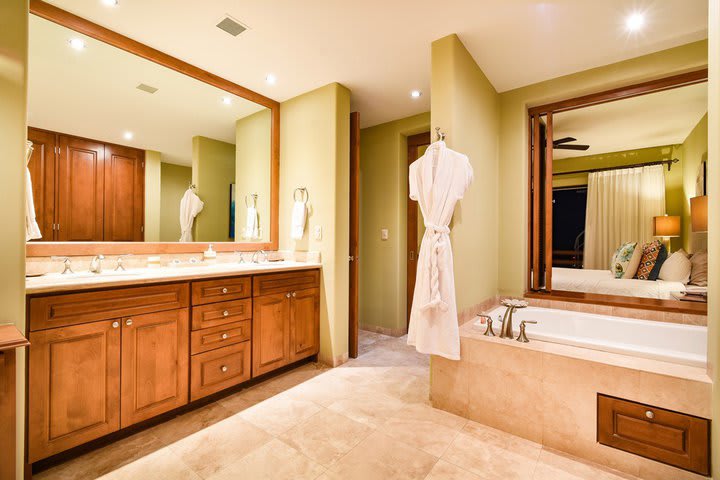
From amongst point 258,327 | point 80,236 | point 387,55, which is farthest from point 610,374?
point 80,236

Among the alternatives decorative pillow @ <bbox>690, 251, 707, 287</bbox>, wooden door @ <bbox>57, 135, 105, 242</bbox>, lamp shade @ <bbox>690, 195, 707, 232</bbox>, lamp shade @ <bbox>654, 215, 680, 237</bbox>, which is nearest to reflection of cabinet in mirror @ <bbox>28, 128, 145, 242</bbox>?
wooden door @ <bbox>57, 135, 105, 242</bbox>

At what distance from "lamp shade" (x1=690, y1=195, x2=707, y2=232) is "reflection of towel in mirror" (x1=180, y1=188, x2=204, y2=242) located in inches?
162

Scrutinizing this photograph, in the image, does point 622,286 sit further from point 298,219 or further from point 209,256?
point 209,256

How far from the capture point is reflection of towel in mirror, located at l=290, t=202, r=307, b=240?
2879mm

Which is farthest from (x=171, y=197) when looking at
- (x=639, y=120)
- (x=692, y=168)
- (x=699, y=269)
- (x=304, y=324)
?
(x=692, y=168)

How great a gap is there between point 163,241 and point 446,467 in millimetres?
2371

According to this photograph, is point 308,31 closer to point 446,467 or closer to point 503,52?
point 503,52

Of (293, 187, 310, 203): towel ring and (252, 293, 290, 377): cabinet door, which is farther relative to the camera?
(293, 187, 310, 203): towel ring

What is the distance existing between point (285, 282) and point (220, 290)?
548 mm

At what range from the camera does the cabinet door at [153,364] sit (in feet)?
5.48

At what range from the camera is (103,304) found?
5.22 feet

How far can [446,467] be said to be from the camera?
5.02ft

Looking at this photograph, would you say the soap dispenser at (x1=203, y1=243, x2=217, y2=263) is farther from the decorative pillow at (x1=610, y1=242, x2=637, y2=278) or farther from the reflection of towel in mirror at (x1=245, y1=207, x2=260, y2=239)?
the decorative pillow at (x1=610, y1=242, x2=637, y2=278)

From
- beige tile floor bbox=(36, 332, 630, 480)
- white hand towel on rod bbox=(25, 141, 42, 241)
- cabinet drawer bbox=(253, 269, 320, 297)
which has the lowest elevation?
beige tile floor bbox=(36, 332, 630, 480)
